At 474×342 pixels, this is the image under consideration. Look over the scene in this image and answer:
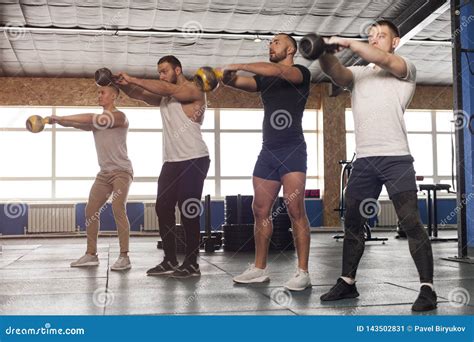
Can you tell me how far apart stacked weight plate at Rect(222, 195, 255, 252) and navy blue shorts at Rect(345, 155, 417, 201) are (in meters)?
3.50

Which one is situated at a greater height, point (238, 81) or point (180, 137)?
point (238, 81)

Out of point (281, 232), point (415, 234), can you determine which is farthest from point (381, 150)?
point (281, 232)

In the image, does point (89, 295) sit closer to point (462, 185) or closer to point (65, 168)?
point (462, 185)

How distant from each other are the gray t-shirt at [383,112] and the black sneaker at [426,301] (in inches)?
22.3

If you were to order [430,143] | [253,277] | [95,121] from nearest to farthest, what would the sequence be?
1. [253,277]
2. [95,121]
3. [430,143]

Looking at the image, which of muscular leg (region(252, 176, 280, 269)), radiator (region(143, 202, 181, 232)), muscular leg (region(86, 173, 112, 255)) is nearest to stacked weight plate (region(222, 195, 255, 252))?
muscular leg (region(86, 173, 112, 255))

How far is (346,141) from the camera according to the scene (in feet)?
42.2

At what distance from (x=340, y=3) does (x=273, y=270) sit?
4.86 meters

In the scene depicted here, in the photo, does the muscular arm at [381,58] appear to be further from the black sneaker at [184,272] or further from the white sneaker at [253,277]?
the black sneaker at [184,272]

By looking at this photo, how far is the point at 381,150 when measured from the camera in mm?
2402

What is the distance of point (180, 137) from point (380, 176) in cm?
137

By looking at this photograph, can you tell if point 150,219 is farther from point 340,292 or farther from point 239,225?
point 340,292
